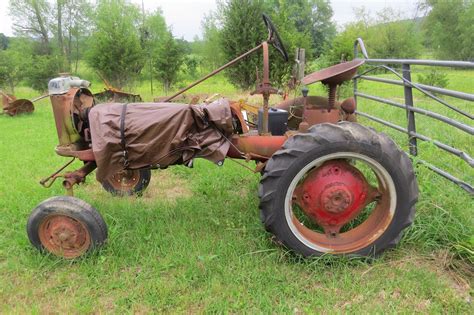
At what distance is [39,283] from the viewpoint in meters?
2.64

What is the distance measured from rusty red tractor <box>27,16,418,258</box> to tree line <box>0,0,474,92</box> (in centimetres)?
235

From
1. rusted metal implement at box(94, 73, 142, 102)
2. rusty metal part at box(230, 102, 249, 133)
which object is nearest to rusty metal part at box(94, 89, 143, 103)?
rusted metal implement at box(94, 73, 142, 102)

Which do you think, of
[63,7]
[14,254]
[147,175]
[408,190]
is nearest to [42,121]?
[147,175]

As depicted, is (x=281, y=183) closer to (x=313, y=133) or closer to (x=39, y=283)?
(x=313, y=133)

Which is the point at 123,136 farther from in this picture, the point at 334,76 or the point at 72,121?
the point at 334,76

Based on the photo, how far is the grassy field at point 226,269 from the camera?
2383 millimetres

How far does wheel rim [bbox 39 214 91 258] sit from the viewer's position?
2.78 m

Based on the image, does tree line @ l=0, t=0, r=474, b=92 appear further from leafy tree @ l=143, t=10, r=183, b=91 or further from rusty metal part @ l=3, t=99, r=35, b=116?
rusty metal part @ l=3, t=99, r=35, b=116

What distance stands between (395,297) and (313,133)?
117 centimetres

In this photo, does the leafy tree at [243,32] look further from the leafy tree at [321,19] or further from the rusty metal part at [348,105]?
the leafy tree at [321,19]

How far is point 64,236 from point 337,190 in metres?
2.02

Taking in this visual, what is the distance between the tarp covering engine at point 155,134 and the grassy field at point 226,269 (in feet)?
2.16

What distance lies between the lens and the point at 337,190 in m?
2.72

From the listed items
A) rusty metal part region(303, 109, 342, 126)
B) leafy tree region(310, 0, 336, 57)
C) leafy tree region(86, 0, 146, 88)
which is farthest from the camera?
leafy tree region(310, 0, 336, 57)
